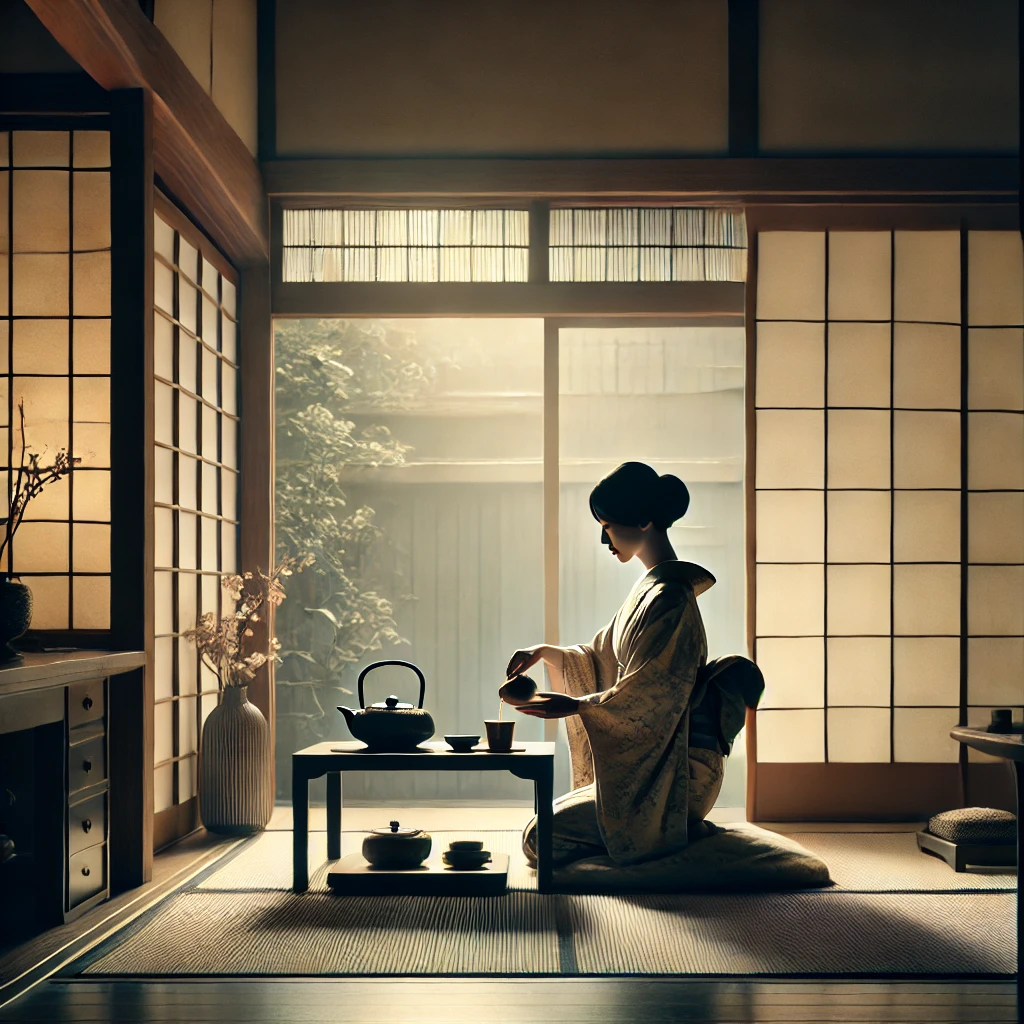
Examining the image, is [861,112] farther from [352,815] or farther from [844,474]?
[352,815]

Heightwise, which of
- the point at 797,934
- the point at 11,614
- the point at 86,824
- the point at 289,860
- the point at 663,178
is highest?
the point at 663,178

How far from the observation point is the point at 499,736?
3838 millimetres

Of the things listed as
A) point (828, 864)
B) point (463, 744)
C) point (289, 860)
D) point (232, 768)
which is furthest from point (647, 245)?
point (289, 860)

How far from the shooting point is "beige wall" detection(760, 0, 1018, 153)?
5.30 metres

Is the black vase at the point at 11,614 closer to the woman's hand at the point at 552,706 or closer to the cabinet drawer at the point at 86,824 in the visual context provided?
the cabinet drawer at the point at 86,824

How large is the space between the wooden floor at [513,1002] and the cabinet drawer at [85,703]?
0.86 metres

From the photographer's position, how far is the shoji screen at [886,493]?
525cm

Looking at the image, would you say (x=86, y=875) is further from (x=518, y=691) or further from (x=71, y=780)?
(x=518, y=691)

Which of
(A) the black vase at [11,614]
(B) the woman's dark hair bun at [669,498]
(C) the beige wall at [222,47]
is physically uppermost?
(C) the beige wall at [222,47]

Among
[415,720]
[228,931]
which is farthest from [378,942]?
[415,720]

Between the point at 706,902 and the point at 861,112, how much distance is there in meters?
3.47

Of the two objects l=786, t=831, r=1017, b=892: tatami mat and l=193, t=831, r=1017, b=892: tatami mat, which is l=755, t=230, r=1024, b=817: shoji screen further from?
l=193, t=831, r=1017, b=892: tatami mat

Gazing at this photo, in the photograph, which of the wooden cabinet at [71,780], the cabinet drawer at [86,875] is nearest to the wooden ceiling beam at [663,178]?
the wooden cabinet at [71,780]

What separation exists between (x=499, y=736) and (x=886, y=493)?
233 centimetres
